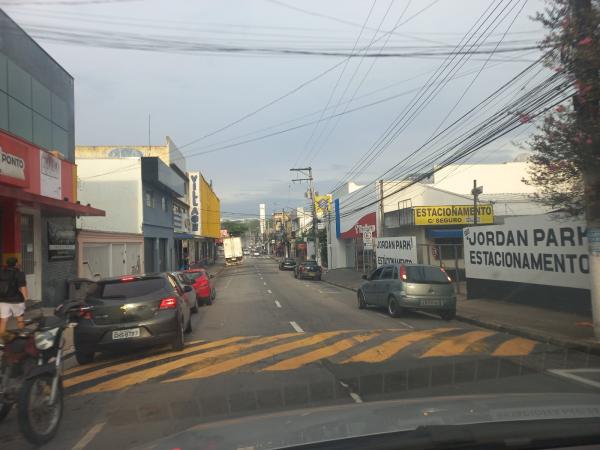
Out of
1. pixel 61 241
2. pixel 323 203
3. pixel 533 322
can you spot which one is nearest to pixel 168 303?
pixel 533 322

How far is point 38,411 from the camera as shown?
5145mm

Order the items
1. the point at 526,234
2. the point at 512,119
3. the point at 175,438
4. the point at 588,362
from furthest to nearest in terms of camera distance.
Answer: the point at 526,234, the point at 512,119, the point at 588,362, the point at 175,438

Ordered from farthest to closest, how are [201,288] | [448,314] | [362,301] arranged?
1. [201,288]
2. [362,301]
3. [448,314]

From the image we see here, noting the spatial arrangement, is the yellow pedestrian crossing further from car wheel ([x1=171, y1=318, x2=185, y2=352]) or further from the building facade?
the building facade

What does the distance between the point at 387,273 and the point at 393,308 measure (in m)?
1.30

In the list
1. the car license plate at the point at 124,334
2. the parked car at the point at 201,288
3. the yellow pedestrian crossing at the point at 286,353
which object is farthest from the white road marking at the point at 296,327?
the parked car at the point at 201,288

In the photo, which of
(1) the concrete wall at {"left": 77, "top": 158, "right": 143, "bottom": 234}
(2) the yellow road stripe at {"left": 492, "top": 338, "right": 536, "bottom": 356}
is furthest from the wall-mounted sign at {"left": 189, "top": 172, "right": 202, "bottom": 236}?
(2) the yellow road stripe at {"left": 492, "top": 338, "right": 536, "bottom": 356}

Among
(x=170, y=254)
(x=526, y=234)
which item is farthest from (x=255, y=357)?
(x=170, y=254)

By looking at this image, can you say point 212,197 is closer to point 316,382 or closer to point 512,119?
point 512,119

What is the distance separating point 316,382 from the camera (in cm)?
698

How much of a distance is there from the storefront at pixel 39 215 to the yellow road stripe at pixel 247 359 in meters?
7.16

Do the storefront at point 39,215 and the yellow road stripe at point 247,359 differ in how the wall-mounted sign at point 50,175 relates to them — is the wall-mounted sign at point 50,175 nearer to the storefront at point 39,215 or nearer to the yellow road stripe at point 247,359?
the storefront at point 39,215

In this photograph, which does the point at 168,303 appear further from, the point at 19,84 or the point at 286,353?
the point at 19,84

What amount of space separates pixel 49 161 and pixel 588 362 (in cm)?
1604
